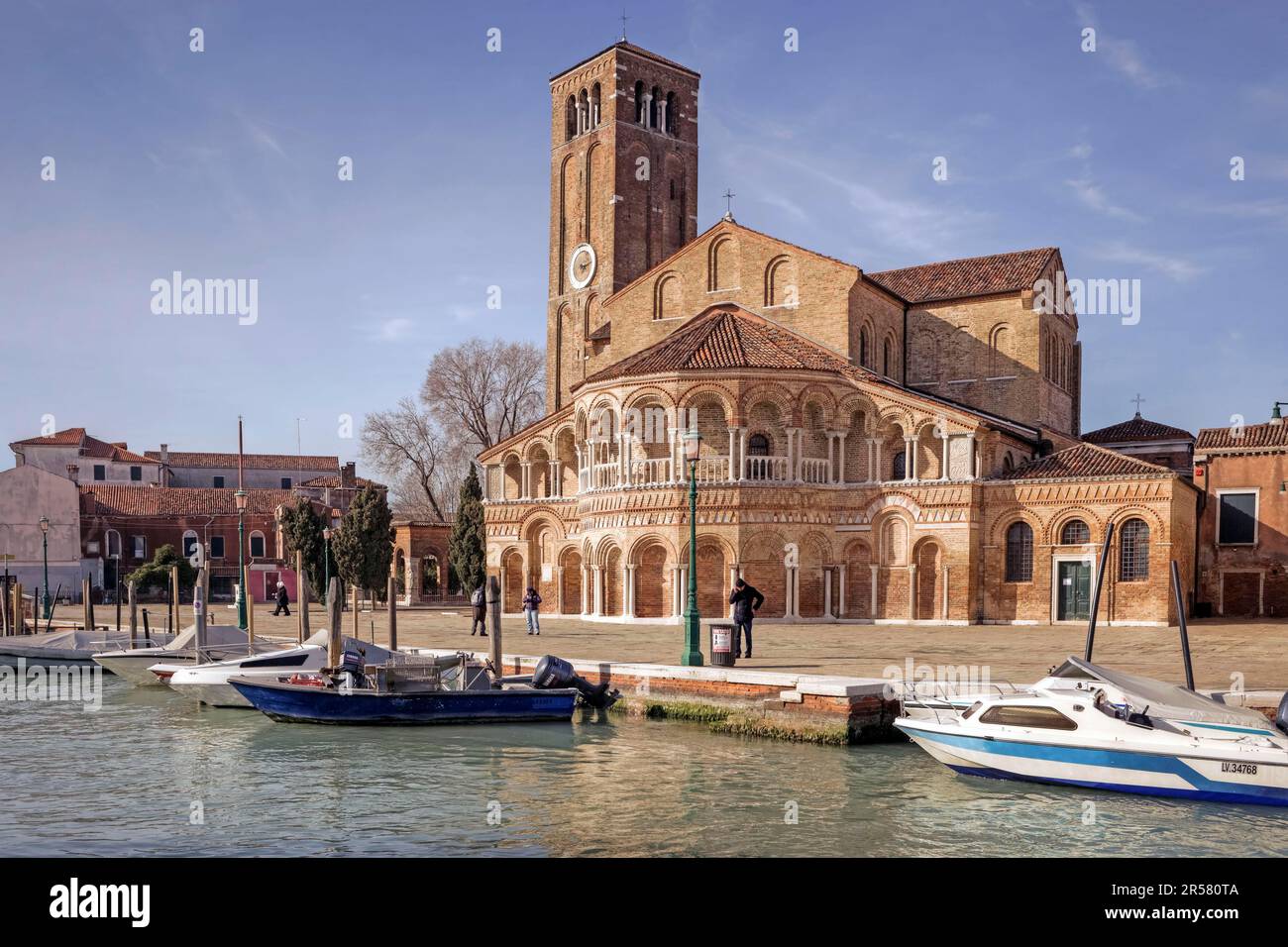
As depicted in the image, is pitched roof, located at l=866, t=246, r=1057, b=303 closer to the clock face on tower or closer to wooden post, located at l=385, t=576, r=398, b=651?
the clock face on tower

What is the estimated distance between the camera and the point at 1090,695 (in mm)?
12391

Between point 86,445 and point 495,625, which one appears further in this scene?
point 86,445

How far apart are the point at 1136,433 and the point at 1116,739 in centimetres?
3467

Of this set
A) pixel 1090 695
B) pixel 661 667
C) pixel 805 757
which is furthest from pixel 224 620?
pixel 1090 695

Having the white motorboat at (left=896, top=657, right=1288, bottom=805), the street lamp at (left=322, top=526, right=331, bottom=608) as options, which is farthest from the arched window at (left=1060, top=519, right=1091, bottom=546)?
the street lamp at (left=322, top=526, right=331, bottom=608)

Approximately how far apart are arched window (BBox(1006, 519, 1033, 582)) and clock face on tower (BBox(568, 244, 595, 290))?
20224mm

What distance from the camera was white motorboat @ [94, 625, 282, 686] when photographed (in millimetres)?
21828

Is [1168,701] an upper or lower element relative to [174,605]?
upper

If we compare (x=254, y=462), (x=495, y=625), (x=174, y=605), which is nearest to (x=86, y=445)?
(x=254, y=462)

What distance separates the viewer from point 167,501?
59969 millimetres
